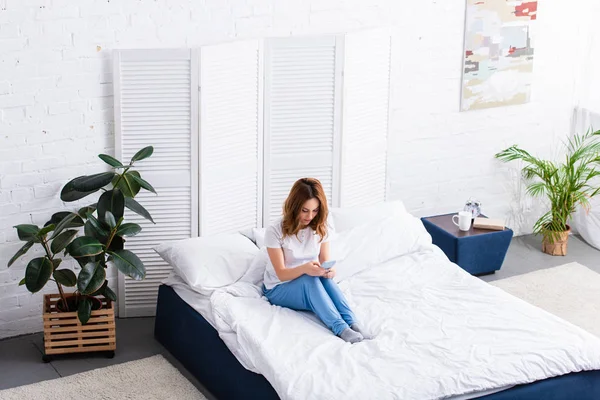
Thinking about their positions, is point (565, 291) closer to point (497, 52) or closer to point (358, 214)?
point (358, 214)

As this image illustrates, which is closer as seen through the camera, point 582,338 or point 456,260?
point 582,338

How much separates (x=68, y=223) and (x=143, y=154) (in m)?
0.54

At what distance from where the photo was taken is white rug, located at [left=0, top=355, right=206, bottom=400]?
4387mm

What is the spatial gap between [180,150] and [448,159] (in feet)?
6.60

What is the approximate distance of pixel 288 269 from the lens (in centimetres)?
456

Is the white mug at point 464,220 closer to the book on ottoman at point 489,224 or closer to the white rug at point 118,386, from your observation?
the book on ottoman at point 489,224

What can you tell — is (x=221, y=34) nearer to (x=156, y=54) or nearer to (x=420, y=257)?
(x=156, y=54)

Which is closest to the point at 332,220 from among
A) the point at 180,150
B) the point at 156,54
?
the point at 180,150

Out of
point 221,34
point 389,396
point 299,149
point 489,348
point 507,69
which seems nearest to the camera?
point 389,396

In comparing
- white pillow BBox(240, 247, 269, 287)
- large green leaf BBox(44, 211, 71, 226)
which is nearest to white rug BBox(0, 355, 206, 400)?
white pillow BBox(240, 247, 269, 287)

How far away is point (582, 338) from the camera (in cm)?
427

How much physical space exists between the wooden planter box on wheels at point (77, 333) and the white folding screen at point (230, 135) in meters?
0.82

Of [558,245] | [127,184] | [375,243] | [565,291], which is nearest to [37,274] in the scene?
[127,184]

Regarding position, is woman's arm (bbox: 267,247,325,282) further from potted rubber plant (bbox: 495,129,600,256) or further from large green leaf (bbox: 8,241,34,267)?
potted rubber plant (bbox: 495,129,600,256)
